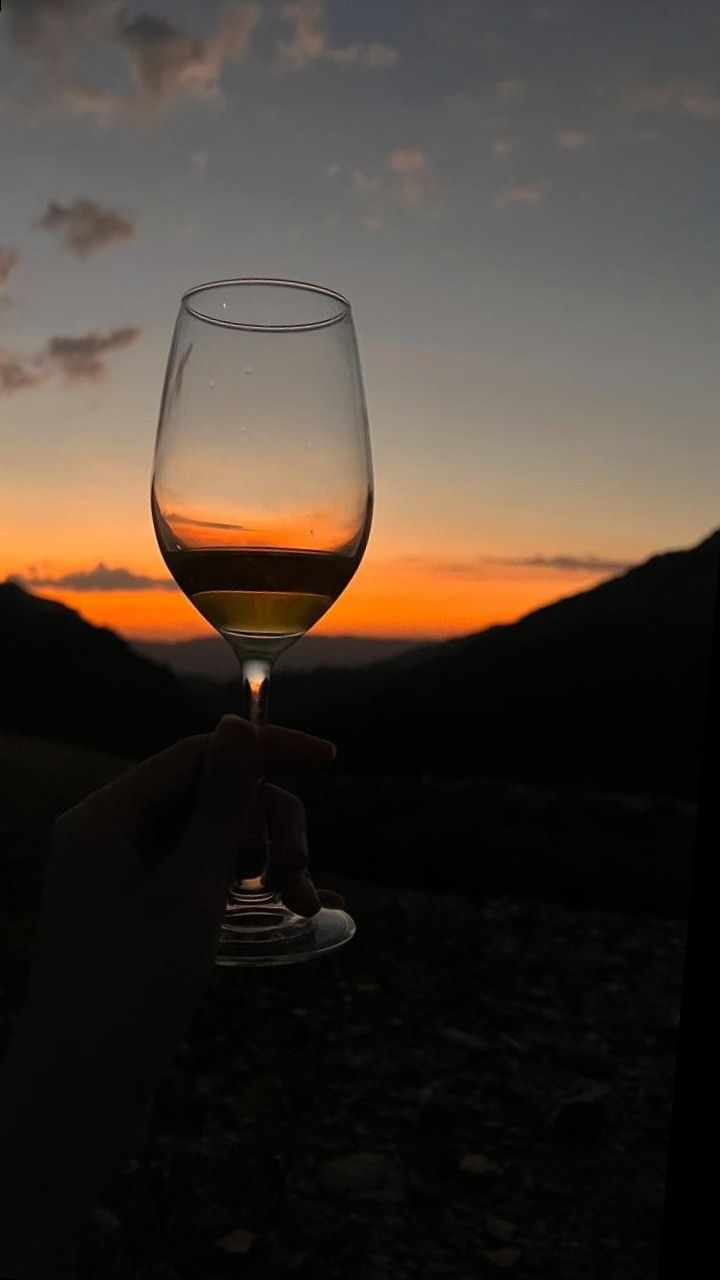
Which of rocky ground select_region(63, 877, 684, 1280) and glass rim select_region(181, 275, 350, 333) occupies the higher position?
glass rim select_region(181, 275, 350, 333)

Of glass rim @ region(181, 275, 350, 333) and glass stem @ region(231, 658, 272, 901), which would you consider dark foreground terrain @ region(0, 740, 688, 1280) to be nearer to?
glass stem @ region(231, 658, 272, 901)

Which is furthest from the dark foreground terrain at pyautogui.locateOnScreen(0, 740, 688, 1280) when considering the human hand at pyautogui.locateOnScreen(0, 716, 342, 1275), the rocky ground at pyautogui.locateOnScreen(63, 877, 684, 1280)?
the human hand at pyautogui.locateOnScreen(0, 716, 342, 1275)

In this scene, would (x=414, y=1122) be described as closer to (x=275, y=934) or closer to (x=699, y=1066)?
(x=275, y=934)

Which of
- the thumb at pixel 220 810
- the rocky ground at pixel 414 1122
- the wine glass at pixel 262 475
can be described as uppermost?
the wine glass at pixel 262 475

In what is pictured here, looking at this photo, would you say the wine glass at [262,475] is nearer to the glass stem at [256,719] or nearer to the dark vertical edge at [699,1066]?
the glass stem at [256,719]

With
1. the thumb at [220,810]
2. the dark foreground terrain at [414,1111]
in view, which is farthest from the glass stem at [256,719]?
the dark foreground terrain at [414,1111]

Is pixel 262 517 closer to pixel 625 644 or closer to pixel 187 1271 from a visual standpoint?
pixel 187 1271
